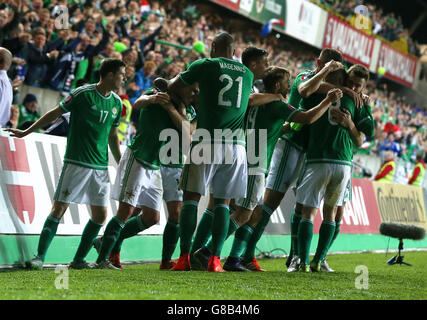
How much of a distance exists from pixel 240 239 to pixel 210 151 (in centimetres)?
116

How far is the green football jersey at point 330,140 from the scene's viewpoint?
621 centimetres

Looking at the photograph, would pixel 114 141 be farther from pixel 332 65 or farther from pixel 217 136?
pixel 332 65

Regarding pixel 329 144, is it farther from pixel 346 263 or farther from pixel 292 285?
pixel 346 263

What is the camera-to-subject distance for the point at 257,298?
390 cm

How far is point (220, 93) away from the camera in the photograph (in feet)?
17.8

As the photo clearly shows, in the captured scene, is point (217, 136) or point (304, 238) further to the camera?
point (304, 238)

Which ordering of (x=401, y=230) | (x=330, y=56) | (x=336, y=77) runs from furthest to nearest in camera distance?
1. (x=401, y=230)
2. (x=330, y=56)
3. (x=336, y=77)

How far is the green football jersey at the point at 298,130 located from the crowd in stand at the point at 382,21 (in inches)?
869

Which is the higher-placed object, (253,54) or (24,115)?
(253,54)

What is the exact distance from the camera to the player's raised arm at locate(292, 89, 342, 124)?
5.85 meters

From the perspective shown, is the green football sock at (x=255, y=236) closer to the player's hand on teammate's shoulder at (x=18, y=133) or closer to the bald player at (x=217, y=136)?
the bald player at (x=217, y=136)

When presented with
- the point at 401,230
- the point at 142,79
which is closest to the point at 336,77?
the point at 401,230

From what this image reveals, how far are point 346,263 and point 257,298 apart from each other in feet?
16.8

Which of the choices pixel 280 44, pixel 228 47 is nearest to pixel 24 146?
pixel 228 47
